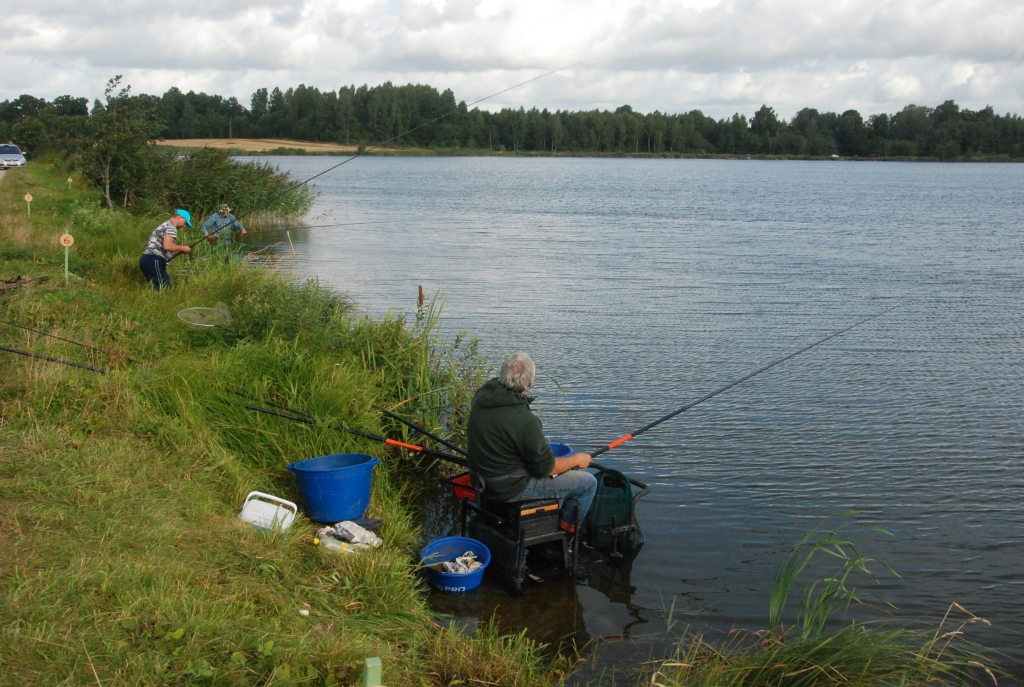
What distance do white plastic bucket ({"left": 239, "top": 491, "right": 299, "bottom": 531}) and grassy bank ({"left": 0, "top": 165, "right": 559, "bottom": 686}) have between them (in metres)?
0.13

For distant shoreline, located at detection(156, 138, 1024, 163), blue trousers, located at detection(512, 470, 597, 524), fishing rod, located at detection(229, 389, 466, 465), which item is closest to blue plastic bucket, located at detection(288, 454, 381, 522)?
fishing rod, located at detection(229, 389, 466, 465)

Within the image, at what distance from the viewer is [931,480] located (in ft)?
28.0

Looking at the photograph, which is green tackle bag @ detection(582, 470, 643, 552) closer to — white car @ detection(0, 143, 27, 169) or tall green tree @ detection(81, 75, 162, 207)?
tall green tree @ detection(81, 75, 162, 207)

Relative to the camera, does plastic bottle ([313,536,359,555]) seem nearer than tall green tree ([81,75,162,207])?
Yes

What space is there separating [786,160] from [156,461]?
451 ft

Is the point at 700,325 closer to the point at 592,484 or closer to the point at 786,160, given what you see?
the point at 592,484

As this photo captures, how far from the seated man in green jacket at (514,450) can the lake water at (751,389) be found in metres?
0.72

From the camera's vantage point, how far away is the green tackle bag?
6.42 metres

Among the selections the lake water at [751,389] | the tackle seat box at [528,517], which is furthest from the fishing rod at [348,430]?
the tackle seat box at [528,517]

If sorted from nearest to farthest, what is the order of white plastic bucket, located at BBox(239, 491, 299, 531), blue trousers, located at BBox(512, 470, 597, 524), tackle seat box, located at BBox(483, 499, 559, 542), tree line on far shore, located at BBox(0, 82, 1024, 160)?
white plastic bucket, located at BBox(239, 491, 299, 531) → tackle seat box, located at BBox(483, 499, 559, 542) → blue trousers, located at BBox(512, 470, 597, 524) → tree line on far shore, located at BBox(0, 82, 1024, 160)

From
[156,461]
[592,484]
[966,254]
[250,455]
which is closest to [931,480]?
[592,484]

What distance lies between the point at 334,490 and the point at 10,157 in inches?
1704

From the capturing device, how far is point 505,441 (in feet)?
18.9

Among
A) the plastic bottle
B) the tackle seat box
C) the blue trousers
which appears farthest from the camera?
the blue trousers
